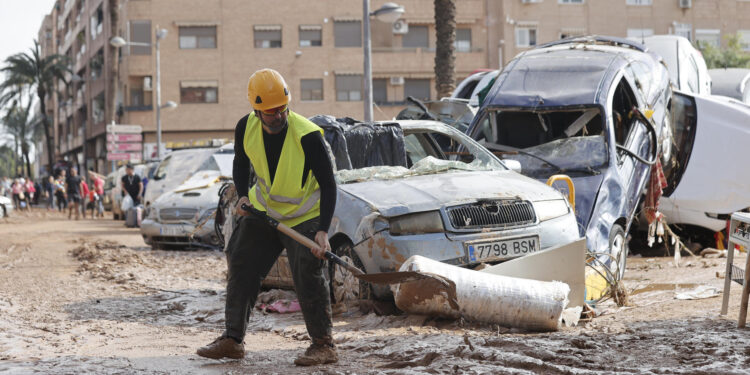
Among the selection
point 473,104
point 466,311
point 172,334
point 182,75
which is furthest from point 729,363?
point 182,75

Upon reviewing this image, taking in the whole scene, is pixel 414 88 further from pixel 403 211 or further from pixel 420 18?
pixel 403 211

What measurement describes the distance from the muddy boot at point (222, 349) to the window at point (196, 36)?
4636cm

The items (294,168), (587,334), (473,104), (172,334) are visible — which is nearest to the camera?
(294,168)

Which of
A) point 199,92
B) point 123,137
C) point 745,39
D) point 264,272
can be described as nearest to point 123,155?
point 123,137

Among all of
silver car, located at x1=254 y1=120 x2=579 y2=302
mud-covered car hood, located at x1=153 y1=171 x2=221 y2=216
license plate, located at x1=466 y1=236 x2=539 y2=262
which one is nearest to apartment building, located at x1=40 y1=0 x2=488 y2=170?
mud-covered car hood, located at x1=153 y1=171 x2=221 y2=216

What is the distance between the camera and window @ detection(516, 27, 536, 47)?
175 feet

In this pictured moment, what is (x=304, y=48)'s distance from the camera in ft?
169

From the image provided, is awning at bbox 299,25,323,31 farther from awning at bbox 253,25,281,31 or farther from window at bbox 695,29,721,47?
window at bbox 695,29,721,47

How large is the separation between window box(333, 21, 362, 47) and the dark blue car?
1566 inches

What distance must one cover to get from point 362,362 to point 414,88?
46943 millimetres

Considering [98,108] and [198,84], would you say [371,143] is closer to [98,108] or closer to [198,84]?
[198,84]

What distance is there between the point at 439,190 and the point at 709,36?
5270cm

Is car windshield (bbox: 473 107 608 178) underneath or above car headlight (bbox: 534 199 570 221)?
above

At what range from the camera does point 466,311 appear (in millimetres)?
6859
